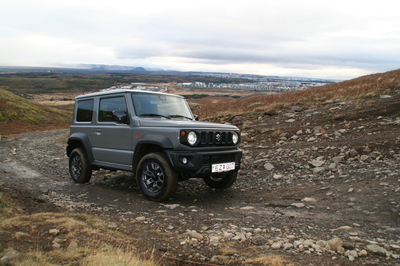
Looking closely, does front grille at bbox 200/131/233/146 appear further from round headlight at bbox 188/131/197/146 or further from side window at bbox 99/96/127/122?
side window at bbox 99/96/127/122

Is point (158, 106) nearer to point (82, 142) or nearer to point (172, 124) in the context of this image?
→ point (172, 124)

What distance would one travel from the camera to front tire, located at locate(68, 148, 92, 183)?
7508 millimetres

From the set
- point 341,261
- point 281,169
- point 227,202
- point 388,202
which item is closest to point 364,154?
point 281,169

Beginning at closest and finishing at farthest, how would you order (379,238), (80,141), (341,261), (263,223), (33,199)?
(341,261), (379,238), (263,223), (33,199), (80,141)

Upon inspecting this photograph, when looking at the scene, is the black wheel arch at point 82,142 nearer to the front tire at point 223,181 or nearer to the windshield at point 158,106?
the windshield at point 158,106

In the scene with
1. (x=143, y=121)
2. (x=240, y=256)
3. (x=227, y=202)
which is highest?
(x=143, y=121)

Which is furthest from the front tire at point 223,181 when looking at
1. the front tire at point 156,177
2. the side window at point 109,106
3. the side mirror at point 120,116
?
the side window at point 109,106

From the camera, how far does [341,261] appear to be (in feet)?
10.6

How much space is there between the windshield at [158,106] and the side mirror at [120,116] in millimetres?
252

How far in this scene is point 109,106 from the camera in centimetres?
694

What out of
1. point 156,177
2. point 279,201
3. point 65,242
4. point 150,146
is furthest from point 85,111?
point 279,201

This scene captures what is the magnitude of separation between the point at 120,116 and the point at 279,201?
11.4ft

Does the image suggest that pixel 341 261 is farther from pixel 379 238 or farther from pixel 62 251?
pixel 62 251

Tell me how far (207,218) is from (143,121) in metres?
2.28
